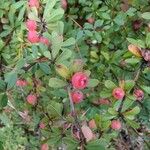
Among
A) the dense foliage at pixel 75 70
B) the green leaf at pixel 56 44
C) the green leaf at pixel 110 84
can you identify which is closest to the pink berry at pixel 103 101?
the dense foliage at pixel 75 70

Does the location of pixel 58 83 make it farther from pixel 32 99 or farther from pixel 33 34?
pixel 32 99

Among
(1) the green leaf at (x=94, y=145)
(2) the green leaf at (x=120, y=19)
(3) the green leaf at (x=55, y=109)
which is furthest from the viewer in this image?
(2) the green leaf at (x=120, y=19)

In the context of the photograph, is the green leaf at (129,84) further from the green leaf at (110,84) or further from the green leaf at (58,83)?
the green leaf at (58,83)

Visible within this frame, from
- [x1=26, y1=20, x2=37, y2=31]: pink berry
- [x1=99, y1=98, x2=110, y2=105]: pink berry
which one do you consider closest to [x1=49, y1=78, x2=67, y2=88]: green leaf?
[x1=26, y1=20, x2=37, y2=31]: pink berry

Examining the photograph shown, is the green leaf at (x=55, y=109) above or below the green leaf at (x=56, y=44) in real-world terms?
below

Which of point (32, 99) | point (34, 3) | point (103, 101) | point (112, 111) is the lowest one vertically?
point (103, 101)

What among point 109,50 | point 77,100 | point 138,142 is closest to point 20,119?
point 109,50

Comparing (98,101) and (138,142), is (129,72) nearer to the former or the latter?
(98,101)

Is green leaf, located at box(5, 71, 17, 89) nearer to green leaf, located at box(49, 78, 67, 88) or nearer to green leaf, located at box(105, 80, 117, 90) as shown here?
green leaf, located at box(49, 78, 67, 88)

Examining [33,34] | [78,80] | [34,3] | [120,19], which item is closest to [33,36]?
[33,34]
